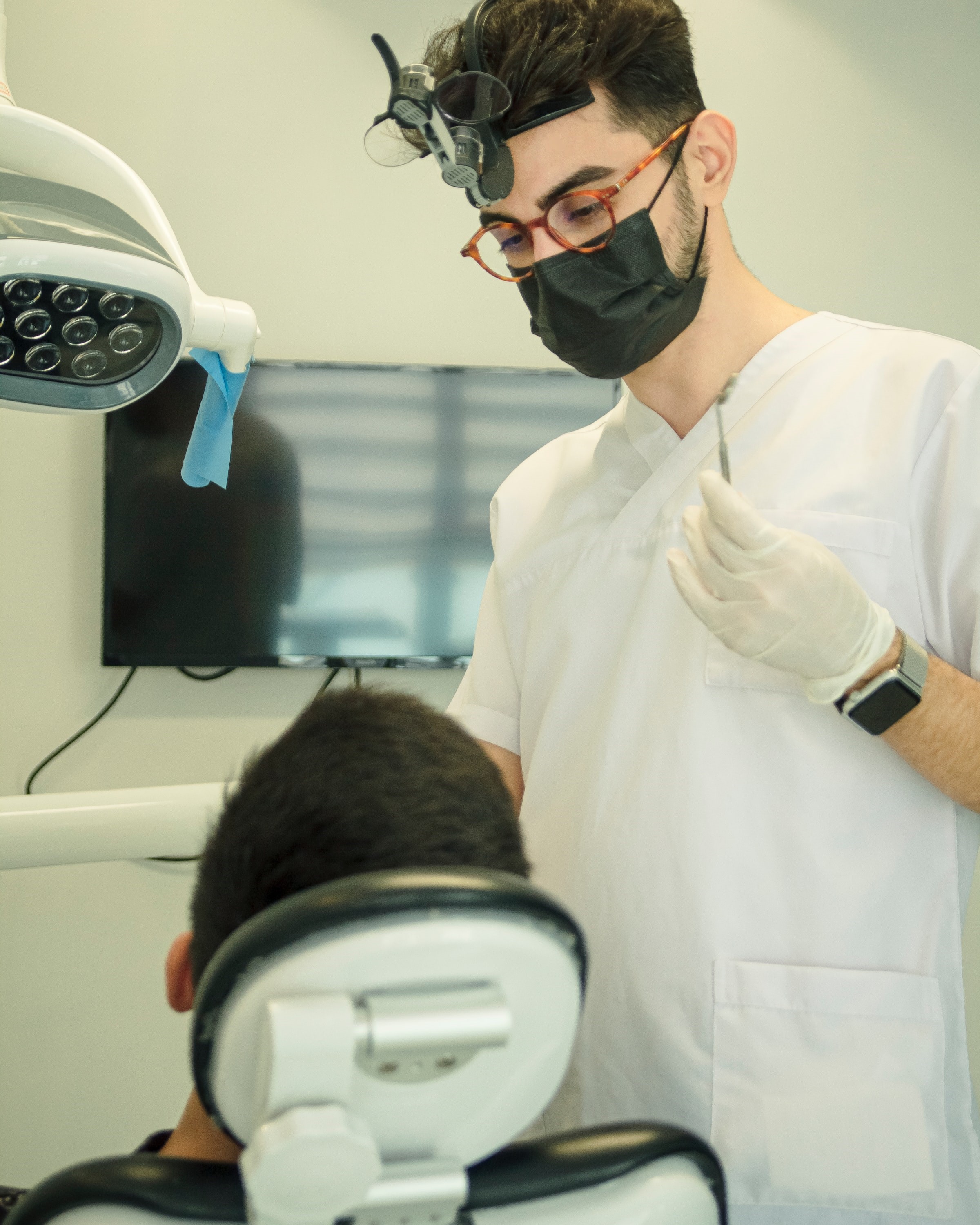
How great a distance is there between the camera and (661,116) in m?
1.12

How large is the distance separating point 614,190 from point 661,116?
0.11 meters

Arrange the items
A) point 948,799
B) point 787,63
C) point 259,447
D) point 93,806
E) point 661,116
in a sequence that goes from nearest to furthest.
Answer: point 948,799 < point 661,116 < point 93,806 < point 259,447 < point 787,63

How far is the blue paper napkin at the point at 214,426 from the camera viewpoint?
110cm

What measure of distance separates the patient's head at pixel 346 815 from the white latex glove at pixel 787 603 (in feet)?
1.17

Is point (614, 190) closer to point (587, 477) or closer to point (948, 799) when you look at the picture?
point (587, 477)

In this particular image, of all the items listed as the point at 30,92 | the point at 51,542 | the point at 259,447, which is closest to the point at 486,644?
the point at 259,447

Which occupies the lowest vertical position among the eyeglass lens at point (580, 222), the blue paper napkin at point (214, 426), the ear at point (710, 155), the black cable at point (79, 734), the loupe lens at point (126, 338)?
the black cable at point (79, 734)

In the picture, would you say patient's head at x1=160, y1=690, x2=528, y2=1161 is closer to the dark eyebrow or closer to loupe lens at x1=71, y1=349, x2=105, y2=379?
→ loupe lens at x1=71, y1=349, x2=105, y2=379

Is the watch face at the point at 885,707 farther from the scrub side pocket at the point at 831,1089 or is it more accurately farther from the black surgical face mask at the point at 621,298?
the black surgical face mask at the point at 621,298

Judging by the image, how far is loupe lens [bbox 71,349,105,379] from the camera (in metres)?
0.94

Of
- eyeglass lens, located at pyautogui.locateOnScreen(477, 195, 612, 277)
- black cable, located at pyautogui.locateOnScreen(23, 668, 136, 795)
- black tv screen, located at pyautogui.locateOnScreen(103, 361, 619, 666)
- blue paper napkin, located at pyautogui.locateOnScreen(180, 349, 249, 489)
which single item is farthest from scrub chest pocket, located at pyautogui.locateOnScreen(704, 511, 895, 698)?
black cable, located at pyautogui.locateOnScreen(23, 668, 136, 795)

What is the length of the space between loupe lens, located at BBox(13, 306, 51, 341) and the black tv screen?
4.00 ft

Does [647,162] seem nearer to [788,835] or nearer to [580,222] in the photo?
[580,222]

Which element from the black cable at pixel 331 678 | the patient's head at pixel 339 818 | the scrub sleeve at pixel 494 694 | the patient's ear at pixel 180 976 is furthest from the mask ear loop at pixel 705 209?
the black cable at pixel 331 678
